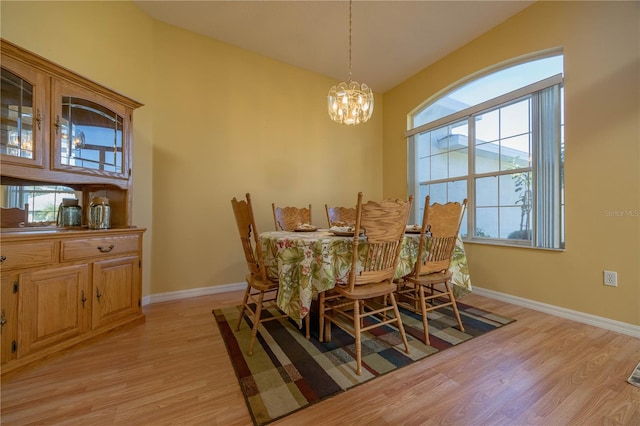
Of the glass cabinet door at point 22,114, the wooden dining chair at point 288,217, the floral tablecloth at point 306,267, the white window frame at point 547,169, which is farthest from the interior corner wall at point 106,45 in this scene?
the white window frame at point 547,169

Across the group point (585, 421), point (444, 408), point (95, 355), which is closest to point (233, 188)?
point (95, 355)

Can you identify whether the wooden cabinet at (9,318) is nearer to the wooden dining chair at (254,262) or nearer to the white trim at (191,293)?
the white trim at (191,293)

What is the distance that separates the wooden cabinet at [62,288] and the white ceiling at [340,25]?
245cm

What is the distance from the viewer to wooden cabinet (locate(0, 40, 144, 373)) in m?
1.50

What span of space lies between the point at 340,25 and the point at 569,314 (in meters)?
3.78

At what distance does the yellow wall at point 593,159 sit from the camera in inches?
78.9

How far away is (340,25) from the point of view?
2.87m

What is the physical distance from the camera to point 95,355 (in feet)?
5.51

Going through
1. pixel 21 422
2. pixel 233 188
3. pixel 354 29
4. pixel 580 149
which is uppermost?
pixel 354 29

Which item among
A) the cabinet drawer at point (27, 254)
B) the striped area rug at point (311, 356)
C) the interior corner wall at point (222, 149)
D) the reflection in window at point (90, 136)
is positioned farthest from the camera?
the interior corner wall at point (222, 149)

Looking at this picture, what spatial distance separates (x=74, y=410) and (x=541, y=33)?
15.2 feet

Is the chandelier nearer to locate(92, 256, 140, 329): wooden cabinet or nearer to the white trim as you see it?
locate(92, 256, 140, 329): wooden cabinet

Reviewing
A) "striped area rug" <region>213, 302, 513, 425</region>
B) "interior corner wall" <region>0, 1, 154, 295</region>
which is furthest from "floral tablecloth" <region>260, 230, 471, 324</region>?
"interior corner wall" <region>0, 1, 154, 295</region>

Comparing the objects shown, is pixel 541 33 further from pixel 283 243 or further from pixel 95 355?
pixel 95 355
